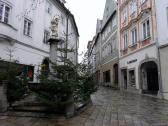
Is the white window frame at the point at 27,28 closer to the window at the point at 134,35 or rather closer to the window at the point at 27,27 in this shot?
the window at the point at 27,27

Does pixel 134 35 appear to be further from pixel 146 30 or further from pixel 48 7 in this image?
pixel 48 7

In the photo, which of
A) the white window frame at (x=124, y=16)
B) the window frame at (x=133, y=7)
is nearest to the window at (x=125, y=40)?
the white window frame at (x=124, y=16)

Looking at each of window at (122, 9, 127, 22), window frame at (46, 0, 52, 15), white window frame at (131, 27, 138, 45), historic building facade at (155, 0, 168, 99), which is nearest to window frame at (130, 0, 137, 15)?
window at (122, 9, 127, 22)

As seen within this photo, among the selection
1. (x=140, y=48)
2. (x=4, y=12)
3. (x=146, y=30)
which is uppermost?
(x=4, y=12)

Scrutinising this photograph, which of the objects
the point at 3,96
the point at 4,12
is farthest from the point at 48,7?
→ the point at 3,96

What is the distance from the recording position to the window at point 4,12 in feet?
43.8

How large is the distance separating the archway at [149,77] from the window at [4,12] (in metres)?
11.7

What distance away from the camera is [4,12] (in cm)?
1352

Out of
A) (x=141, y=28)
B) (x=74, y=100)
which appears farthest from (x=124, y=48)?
(x=74, y=100)

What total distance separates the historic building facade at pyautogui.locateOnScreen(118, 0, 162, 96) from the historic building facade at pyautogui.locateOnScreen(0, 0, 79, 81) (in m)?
5.88

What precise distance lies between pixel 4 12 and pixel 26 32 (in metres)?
3.24

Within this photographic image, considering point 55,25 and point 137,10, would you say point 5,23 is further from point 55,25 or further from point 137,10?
point 137,10

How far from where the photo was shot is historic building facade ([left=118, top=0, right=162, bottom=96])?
50.1 ft

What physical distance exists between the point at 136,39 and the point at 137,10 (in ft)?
8.75
